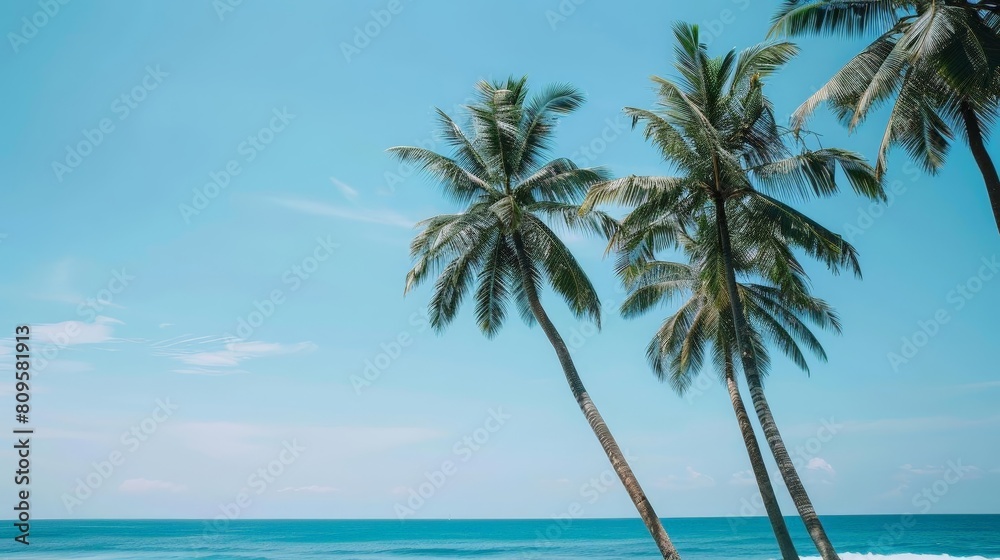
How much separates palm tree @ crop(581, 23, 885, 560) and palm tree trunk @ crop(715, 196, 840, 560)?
0.08 ft

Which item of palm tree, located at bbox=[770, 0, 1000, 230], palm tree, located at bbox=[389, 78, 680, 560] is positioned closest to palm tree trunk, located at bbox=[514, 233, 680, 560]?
palm tree, located at bbox=[389, 78, 680, 560]

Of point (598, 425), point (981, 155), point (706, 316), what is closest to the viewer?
point (981, 155)

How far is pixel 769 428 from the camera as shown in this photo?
514 inches

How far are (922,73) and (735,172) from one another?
11.0ft

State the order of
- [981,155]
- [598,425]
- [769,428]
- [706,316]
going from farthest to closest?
[706,316] → [598,425] → [769,428] → [981,155]

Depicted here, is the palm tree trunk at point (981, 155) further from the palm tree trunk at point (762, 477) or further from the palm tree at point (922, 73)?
the palm tree trunk at point (762, 477)

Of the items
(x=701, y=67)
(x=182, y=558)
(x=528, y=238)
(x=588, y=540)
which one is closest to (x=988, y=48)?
(x=701, y=67)

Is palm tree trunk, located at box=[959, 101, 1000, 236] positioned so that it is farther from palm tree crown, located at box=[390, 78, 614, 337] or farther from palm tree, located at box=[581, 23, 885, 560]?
palm tree crown, located at box=[390, 78, 614, 337]

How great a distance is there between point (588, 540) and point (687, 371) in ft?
169

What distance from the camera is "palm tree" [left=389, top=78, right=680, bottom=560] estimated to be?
1585cm

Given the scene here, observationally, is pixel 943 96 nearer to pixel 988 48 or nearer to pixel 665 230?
pixel 988 48

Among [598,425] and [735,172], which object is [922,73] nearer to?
[735,172]

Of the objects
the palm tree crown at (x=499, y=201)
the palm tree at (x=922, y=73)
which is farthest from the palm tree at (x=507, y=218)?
the palm tree at (x=922, y=73)

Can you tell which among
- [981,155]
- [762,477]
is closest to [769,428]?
[762,477]
